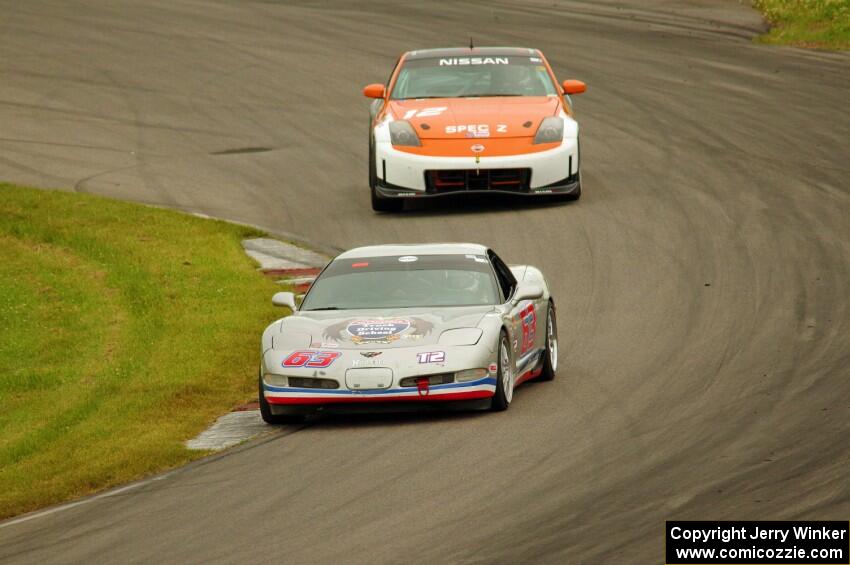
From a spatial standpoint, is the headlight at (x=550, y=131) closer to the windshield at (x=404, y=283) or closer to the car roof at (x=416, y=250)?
the car roof at (x=416, y=250)

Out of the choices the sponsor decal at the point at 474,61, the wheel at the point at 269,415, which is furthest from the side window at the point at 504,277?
the sponsor decal at the point at 474,61

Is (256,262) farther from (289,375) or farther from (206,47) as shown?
(206,47)

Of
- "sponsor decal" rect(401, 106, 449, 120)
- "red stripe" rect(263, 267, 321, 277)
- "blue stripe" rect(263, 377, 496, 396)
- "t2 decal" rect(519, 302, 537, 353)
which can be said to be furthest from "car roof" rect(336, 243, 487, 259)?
"sponsor decal" rect(401, 106, 449, 120)

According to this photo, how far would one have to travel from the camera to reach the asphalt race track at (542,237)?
9.07 metres

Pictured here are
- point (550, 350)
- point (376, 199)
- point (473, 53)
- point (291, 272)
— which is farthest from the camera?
point (473, 53)

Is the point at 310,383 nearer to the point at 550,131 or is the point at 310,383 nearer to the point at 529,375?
the point at 529,375

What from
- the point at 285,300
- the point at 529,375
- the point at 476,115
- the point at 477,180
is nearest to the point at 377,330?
the point at 285,300

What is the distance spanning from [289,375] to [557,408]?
1876 mm

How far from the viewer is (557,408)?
39.4ft

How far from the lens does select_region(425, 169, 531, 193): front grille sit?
1939 centimetres

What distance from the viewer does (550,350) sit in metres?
13.4

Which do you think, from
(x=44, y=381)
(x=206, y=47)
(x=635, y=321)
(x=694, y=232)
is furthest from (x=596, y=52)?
(x=44, y=381)

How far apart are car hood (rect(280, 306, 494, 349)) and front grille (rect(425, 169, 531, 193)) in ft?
22.9

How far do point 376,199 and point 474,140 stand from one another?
151cm
